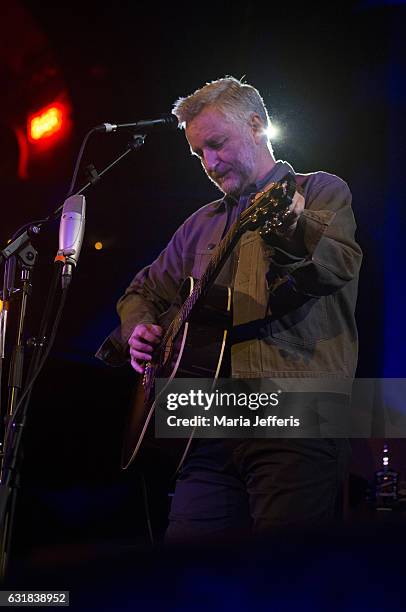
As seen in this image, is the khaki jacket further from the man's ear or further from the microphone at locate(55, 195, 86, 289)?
the microphone at locate(55, 195, 86, 289)

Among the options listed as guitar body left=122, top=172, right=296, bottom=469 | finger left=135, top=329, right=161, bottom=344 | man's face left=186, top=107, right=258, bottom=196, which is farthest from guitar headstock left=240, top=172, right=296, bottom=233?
finger left=135, top=329, right=161, bottom=344

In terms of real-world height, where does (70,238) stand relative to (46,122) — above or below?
below

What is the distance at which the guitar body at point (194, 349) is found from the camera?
1728 millimetres

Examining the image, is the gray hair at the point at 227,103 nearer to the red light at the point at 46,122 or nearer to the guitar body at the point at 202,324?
the guitar body at the point at 202,324

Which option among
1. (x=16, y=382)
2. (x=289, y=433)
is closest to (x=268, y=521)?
(x=289, y=433)

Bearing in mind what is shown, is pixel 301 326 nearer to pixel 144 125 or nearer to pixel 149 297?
pixel 149 297

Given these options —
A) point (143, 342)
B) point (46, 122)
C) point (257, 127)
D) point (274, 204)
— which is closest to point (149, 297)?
point (143, 342)

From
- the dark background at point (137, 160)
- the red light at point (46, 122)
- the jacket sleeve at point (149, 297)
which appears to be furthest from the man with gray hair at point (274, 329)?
the red light at point (46, 122)

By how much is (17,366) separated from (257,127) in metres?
1.05

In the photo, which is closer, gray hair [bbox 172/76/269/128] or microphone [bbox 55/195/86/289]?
microphone [bbox 55/195/86/289]

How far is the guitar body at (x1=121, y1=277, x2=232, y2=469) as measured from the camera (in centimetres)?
173

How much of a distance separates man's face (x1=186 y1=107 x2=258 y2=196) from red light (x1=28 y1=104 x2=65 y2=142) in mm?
1515

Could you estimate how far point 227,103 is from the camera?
2.08 meters

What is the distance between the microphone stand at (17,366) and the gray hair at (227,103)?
0.17 metres
